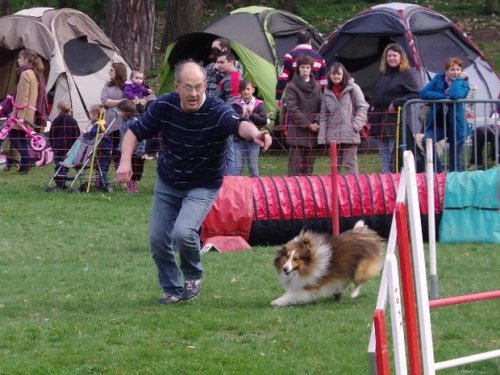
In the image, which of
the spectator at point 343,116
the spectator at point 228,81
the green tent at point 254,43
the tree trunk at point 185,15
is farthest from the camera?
the tree trunk at point 185,15

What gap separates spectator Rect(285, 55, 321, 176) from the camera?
14.3m

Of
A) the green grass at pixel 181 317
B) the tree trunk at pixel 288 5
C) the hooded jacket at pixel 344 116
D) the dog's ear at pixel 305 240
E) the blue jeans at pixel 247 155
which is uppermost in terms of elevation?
the tree trunk at pixel 288 5

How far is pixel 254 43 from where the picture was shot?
750 inches

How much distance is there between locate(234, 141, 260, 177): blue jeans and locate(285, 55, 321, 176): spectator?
1.70ft

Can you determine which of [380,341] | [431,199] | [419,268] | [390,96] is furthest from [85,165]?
[380,341]

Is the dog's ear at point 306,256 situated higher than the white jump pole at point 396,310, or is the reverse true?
the white jump pole at point 396,310

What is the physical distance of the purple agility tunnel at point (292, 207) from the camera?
11211 millimetres

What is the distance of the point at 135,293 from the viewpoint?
897 cm

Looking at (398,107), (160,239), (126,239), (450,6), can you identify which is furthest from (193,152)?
(450,6)

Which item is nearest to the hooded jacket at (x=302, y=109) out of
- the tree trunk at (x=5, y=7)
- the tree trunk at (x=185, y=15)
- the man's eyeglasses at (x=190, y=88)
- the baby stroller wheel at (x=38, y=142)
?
the baby stroller wheel at (x=38, y=142)

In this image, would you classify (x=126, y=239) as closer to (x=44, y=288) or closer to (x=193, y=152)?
(x=44, y=288)

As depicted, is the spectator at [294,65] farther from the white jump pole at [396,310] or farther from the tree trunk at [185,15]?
the white jump pole at [396,310]

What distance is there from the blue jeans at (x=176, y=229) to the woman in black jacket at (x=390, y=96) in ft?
19.7

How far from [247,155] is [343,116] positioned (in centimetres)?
128
